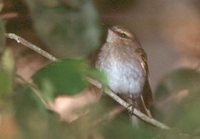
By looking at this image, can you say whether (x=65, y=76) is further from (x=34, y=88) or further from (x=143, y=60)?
(x=143, y=60)

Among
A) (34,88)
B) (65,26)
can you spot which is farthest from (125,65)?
(34,88)

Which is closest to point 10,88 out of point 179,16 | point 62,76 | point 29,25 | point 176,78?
point 62,76

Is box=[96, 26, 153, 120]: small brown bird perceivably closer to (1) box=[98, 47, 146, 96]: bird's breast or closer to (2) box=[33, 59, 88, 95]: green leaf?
(1) box=[98, 47, 146, 96]: bird's breast

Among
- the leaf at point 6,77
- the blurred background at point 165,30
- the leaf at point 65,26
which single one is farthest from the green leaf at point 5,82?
the blurred background at point 165,30

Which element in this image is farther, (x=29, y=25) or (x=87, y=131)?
(x=29, y=25)

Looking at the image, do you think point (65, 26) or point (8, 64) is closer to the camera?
point (8, 64)

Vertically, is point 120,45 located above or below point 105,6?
below

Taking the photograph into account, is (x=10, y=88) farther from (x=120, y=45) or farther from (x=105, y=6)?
(x=120, y=45)

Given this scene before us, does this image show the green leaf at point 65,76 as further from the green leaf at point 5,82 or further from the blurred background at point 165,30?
the blurred background at point 165,30
